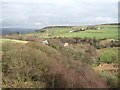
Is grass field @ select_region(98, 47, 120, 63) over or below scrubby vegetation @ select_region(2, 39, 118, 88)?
below

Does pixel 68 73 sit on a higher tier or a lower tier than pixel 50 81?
higher

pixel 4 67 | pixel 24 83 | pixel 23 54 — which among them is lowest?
pixel 24 83

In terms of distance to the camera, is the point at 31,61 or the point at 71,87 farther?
→ the point at 31,61

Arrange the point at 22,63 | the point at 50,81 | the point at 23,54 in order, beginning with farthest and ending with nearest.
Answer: the point at 23,54, the point at 22,63, the point at 50,81

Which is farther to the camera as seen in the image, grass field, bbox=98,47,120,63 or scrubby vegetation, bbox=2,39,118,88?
grass field, bbox=98,47,120,63

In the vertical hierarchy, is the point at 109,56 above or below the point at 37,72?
below

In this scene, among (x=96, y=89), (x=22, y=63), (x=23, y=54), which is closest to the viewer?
(x=96, y=89)

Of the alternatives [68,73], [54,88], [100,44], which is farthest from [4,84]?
[100,44]

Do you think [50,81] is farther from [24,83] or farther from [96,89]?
[96,89]

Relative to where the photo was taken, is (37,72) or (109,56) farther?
(109,56)

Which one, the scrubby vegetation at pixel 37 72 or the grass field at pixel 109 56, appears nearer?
the scrubby vegetation at pixel 37 72

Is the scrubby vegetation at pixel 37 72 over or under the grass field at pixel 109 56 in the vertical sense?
over
